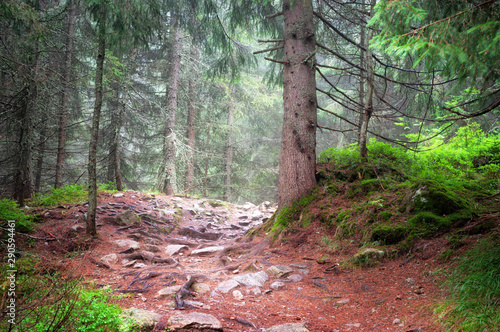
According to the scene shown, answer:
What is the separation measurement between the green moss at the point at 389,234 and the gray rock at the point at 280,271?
161 cm

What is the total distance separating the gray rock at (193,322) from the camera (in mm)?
2795

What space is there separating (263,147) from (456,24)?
875 inches

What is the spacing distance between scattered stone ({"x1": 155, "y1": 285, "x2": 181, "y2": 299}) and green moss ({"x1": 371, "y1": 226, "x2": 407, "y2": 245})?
344 centimetres

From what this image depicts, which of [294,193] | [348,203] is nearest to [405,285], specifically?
[348,203]

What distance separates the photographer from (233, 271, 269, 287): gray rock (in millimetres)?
4391

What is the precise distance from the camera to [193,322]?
286cm

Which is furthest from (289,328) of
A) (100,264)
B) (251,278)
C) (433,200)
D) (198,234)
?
(198,234)

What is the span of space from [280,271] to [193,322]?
86.8 inches

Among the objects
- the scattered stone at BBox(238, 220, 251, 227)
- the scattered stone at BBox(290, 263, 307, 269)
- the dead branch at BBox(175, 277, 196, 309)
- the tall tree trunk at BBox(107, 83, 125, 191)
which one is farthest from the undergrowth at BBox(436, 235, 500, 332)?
the tall tree trunk at BBox(107, 83, 125, 191)

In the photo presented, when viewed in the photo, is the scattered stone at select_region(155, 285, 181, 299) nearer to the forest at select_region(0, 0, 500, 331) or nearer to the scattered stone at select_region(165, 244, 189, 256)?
the forest at select_region(0, 0, 500, 331)

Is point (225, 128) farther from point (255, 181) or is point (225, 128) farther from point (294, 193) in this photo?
point (294, 193)

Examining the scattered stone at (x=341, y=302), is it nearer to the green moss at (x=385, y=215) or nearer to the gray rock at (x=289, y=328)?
the gray rock at (x=289, y=328)

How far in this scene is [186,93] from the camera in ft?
53.2

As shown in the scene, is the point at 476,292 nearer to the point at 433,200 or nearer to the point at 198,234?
the point at 433,200
